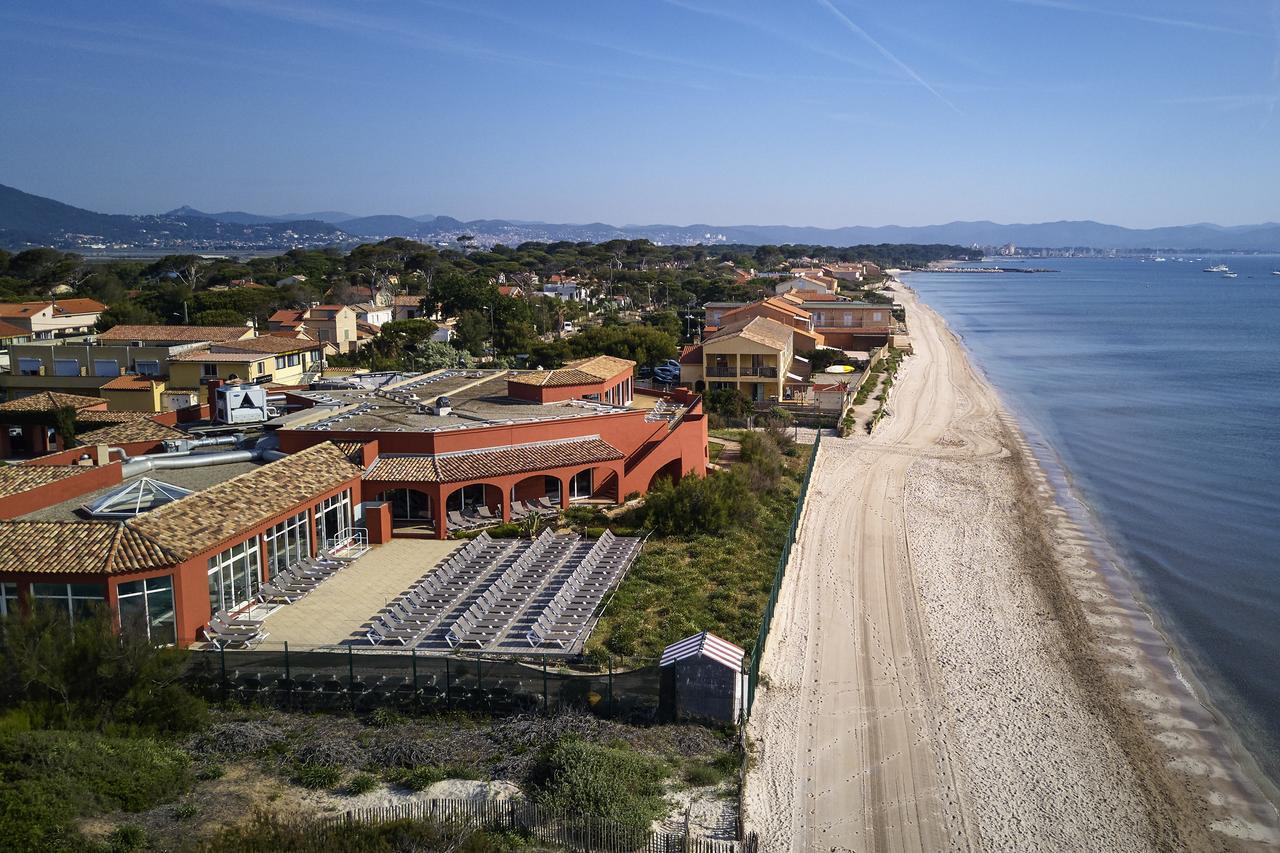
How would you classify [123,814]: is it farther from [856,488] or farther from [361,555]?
[856,488]

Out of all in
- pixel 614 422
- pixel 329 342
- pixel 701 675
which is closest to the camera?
pixel 701 675

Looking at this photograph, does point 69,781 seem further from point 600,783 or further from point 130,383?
point 130,383

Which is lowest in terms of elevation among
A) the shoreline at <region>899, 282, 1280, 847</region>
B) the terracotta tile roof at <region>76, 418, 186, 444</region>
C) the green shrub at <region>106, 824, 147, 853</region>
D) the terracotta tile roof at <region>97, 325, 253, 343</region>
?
the shoreline at <region>899, 282, 1280, 847</region>

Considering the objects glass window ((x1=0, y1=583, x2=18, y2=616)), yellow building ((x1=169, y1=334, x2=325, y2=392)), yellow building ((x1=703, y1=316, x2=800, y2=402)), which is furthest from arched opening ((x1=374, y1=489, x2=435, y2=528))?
yellow building ((x1=703, y1=316, x2=800, y2=402))

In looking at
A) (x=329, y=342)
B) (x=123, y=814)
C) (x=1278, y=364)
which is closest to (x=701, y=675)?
(x=123, y=814)

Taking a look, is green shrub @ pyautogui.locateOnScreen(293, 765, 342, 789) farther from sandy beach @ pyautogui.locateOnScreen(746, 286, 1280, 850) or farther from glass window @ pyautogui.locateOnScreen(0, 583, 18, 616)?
glass window @ pyautogui.locateOnScreen(0, 583, 18, 616)

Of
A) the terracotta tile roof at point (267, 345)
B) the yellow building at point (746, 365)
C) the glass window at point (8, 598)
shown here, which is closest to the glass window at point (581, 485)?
the glass window at point (8, 598)
